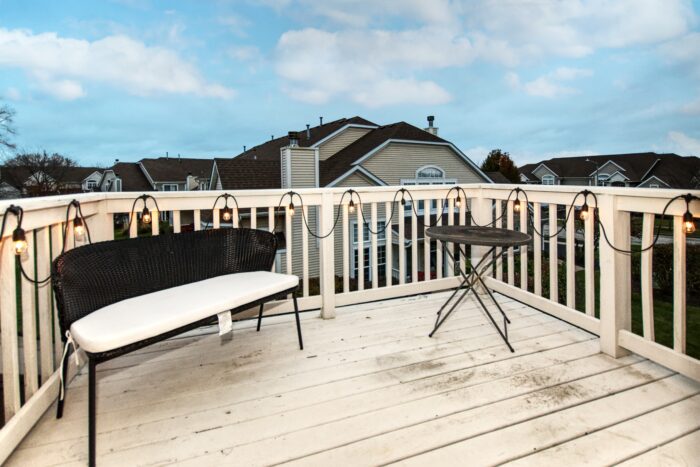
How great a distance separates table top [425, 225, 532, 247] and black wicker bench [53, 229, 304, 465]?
1010 mm

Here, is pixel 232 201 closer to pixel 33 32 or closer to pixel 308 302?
pixel 308 302

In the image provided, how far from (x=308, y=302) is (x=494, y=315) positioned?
144 centimetres

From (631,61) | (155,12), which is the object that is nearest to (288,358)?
(155,12)

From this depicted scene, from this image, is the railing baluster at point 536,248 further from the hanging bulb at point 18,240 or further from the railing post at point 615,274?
the hanging bulb at point 18,240

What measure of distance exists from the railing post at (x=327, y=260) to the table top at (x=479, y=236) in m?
0.76

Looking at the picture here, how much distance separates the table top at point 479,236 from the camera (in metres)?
2.25

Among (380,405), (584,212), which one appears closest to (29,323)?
(380,405)

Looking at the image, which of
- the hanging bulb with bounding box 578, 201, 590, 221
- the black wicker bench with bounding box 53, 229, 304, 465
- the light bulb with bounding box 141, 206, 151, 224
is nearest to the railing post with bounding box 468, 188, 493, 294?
the hanging bulb with bounding box 578, 201, 590, 221

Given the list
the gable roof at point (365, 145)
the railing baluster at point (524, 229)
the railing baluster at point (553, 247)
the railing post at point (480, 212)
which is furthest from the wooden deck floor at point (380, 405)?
the gable roof at point (365, 145)

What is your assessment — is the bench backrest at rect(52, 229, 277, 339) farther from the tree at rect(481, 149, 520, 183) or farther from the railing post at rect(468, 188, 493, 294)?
the tree at rect(481, 149, 520, 183)

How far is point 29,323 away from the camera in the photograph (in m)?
1.66

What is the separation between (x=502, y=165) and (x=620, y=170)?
789cm

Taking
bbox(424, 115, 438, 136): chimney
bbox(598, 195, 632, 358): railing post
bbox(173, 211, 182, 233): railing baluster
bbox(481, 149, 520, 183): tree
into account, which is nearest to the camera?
bbox(598, 195, 632, 358): railing post

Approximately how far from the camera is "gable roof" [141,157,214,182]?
28453 mm
